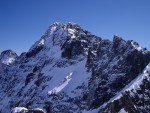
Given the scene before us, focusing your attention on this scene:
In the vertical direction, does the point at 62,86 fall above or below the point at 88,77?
above

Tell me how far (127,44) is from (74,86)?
1391 inches

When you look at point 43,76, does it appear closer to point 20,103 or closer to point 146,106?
point 20,103

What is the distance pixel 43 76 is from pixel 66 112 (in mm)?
42739

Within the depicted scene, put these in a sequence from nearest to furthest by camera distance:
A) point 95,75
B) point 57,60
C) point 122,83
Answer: point 122,83
point 95,75
point 57,60

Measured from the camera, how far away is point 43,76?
190500 millimetres

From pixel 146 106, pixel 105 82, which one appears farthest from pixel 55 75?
pixel 146 106

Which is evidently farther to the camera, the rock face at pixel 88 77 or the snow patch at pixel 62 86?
the snow patch at pixel 62 86

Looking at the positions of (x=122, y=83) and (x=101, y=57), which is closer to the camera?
(x=122, y=83)

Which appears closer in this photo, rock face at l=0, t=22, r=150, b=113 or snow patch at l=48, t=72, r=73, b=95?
rock face at l=0, t=22, r=150, b=113

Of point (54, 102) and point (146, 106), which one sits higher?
point (54, 102)

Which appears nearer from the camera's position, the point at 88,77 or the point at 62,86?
the point at 88,77

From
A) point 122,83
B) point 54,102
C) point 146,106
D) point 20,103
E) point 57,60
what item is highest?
point 57,60

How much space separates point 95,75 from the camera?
150 metres

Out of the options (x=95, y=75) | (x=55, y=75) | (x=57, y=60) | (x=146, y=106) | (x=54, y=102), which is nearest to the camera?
(x=146, y=106)
